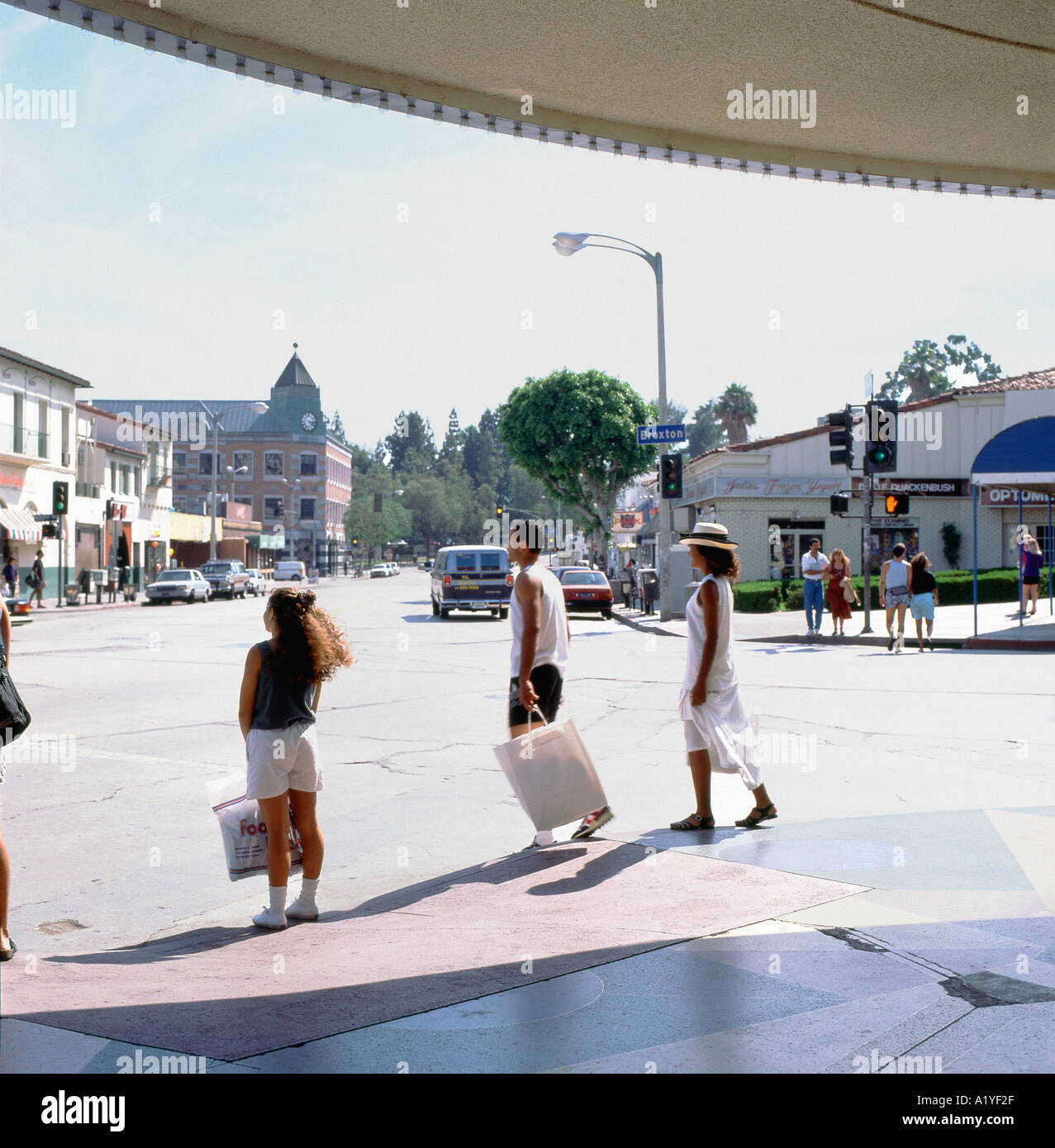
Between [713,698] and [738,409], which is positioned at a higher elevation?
[738,409]

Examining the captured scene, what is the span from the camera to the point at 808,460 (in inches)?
1668

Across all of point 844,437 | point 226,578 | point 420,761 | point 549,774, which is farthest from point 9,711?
point 226,578

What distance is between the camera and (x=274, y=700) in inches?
201

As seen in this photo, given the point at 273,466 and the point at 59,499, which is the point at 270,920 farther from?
the point at 273,466

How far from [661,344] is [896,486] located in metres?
15.8

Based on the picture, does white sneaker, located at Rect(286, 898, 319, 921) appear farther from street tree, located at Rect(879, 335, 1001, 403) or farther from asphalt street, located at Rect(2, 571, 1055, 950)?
street tree, located at Rect(879, 335, 1001, 403)

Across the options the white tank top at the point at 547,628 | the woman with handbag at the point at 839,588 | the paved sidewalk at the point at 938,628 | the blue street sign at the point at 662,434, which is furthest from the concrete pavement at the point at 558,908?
the blue street sign at the point at 662,434

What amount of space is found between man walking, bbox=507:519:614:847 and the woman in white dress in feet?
1.95

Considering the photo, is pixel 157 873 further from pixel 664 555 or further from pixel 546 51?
pixel 664 555

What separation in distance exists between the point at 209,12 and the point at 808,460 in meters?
38.9

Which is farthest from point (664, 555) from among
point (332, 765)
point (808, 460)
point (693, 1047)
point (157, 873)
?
point (693, 1047)

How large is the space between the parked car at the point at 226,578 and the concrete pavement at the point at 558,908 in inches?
1592

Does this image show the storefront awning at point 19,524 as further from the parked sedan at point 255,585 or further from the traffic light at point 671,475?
the traffic light at point 671,475

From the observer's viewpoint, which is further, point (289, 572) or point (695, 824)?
point (289, 572)
